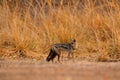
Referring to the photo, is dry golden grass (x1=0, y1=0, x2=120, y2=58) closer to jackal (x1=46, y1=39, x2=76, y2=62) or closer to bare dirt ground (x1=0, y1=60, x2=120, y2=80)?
jackal (x1=46, y1=39, x2=76, y2=62)

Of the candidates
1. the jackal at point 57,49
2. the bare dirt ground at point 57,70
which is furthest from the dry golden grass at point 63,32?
the bare dirt ground at point 57,70

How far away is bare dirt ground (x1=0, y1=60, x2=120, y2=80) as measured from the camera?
6.88m

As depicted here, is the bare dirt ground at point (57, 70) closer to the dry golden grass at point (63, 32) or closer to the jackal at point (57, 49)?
the jackal at point (57, 49)

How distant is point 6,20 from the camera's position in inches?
450

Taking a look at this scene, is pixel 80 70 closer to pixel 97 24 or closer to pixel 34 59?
pixel 34 59

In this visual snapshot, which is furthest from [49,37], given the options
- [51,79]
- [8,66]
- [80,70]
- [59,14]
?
[51,79]

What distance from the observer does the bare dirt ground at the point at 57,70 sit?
6883 millimetres

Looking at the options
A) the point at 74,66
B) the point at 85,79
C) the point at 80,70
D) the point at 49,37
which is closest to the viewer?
the point at 85,79

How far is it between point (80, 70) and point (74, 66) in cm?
66

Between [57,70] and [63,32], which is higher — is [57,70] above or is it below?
below

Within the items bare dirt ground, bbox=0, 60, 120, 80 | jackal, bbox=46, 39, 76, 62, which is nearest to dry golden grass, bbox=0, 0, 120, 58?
jackal, bbox=46, 39, 76, 62

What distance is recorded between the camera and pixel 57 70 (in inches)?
309

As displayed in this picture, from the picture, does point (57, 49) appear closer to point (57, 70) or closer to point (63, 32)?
point (57, 70)

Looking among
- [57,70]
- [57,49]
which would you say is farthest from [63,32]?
[57,70]
